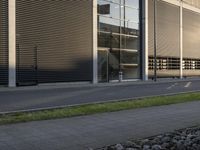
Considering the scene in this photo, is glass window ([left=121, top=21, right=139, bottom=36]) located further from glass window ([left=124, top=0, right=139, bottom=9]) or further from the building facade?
glass window ([left=124, top=0, right=139, bottom=9])

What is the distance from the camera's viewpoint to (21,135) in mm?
9094

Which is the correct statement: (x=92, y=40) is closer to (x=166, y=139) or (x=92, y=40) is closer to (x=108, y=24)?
(x=108, y=24)

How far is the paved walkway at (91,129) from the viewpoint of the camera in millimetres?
8328

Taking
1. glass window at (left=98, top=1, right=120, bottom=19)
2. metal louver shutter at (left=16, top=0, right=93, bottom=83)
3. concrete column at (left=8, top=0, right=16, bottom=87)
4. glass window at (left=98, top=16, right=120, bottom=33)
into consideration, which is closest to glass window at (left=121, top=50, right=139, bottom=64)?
glass window at (left=98, top=16, right=120, bottom=33)

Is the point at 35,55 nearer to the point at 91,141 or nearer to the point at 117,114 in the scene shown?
the point at 117,114

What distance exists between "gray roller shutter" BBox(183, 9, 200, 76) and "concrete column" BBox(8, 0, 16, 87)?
29120mm

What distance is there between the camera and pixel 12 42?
87.8 feet

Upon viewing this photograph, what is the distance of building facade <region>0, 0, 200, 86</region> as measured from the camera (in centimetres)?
2730

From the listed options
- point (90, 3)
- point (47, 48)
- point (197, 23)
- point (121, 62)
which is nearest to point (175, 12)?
point (197, 23)

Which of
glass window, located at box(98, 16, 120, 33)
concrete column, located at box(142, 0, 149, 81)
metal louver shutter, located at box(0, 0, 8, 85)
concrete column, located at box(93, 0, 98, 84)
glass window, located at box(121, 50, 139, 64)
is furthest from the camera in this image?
concrete column, located at box(142, 0, 149, 81)

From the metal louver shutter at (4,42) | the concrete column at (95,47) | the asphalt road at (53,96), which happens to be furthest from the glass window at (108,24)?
the asphalt road at (53,96)

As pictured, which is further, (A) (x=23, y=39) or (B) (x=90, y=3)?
(B) (x=90, y=3)

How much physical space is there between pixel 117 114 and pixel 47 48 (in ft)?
56.4

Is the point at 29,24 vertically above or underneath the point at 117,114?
above
